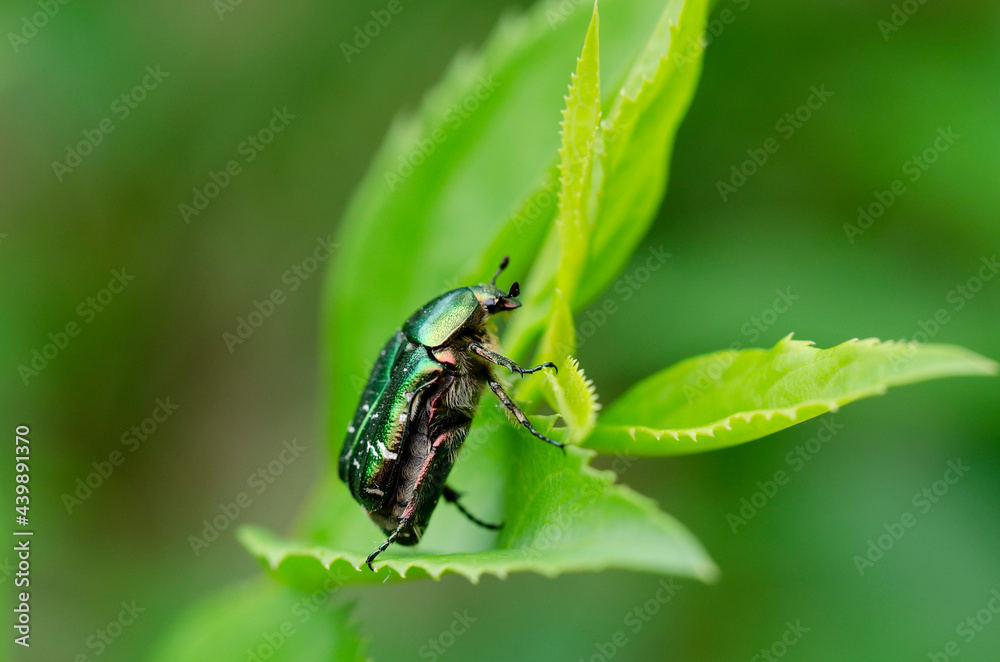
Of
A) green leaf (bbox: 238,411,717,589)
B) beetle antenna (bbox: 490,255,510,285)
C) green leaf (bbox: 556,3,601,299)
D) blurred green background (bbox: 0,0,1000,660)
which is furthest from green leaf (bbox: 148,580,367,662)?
green leaf (bbox: 556,3,601,299)

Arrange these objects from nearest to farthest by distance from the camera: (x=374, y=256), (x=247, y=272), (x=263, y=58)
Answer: (x=374, y=256) → (x=263, y=58) → (x=247, y=272)

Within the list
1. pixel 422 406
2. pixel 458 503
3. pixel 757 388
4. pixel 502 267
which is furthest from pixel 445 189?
pixel 757 388

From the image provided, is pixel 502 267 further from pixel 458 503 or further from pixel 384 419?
pixel 458 503

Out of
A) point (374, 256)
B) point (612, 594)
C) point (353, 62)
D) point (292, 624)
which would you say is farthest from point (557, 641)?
point (353, 62)

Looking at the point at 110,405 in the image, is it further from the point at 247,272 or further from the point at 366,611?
the point at 366,611

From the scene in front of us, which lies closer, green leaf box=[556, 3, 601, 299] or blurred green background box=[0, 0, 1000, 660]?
green leaf box=[556, 3, 601, 299]

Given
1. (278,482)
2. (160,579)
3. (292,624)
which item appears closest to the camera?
(292,624)

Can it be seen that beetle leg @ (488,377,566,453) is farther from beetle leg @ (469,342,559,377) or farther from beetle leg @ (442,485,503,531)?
beetle leg @ (442,485,503,531)
